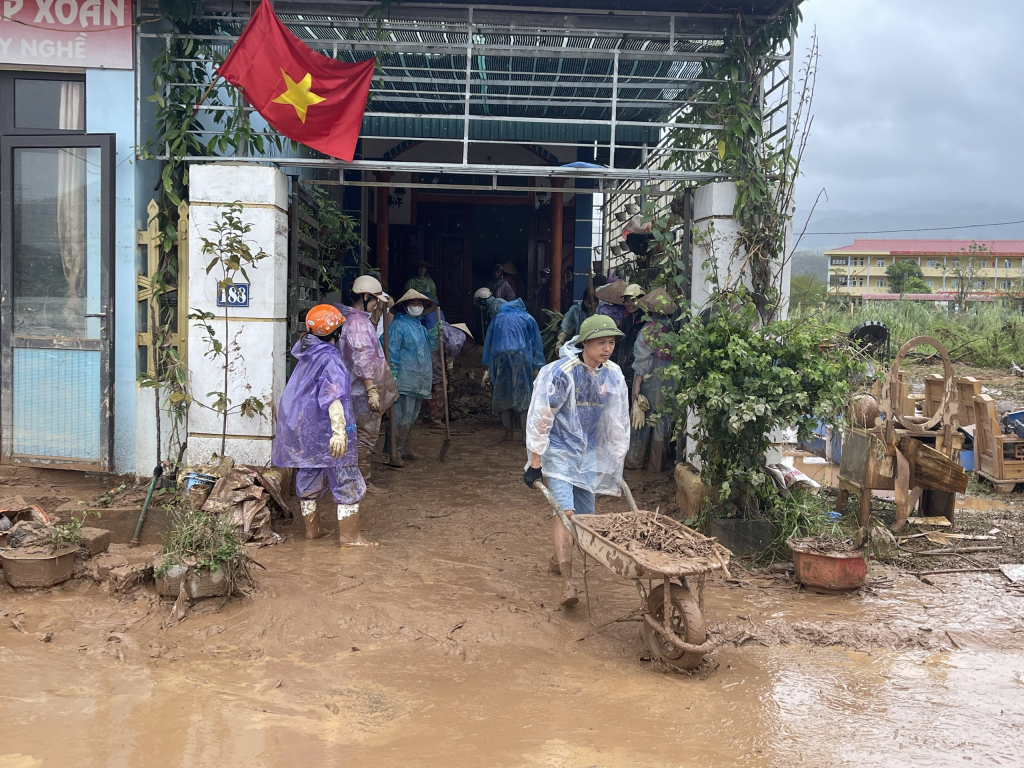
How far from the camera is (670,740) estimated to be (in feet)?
12.5

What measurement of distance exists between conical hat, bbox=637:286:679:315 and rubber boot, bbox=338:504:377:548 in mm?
3019

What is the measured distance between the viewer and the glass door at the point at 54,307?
7.38 metres

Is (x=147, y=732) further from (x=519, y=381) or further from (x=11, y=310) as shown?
(x=519, y=381)

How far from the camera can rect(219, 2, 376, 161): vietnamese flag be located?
6707 millimetres

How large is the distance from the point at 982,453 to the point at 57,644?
360 inches

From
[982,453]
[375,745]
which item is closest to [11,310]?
[375,745]

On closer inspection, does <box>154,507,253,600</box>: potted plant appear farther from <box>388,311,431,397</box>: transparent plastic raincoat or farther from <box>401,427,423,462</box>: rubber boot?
<box>401,427,423,462</box>: rubber boot

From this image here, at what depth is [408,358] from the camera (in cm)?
958

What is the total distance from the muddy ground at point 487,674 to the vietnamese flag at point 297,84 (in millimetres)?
3419

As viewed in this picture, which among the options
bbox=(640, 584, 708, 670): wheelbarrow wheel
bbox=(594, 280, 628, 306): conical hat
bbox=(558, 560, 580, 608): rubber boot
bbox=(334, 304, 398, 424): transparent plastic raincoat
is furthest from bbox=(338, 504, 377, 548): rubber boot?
bbox=(594, 280, 628, 306): conical hat

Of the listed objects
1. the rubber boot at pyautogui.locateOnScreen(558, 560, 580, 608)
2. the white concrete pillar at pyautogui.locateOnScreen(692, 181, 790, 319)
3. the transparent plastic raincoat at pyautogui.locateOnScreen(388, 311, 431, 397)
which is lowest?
the rubber boot at pyautogui.locateOnScreen(558, 560, 580, 608)

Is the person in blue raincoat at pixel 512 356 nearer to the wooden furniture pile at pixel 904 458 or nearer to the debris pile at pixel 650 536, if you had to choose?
the wooden furniture pile at pixel 904 458

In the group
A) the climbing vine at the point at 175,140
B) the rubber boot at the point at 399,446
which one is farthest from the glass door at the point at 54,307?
the rubber boot at the point at 399,446

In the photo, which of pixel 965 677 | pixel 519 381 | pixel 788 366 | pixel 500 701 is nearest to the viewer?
pixel 500 701
